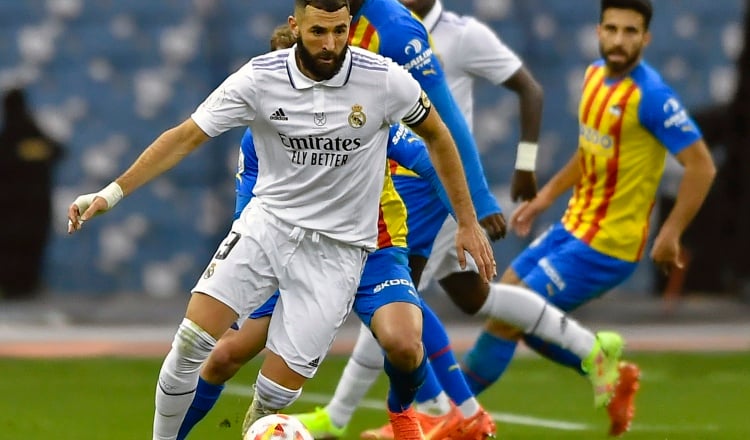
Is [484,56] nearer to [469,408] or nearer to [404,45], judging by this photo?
[404,45]

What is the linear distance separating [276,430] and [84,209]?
1086 mm

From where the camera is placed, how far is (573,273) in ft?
26.9

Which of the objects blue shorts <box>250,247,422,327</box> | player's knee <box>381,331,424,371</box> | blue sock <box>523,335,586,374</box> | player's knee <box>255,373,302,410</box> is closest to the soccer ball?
player's knee <box>255,373,302,410</box>

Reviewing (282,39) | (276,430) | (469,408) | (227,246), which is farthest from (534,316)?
(276,430)

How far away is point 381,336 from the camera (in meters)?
6.28

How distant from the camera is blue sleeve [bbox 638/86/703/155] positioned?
25.6 feet

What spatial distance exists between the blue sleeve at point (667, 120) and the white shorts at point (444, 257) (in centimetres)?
114

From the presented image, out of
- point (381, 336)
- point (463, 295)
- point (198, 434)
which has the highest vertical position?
point (381, 336)

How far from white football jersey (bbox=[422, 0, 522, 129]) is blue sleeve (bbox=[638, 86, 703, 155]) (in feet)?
2.29

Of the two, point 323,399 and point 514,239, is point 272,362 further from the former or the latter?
point 514,239

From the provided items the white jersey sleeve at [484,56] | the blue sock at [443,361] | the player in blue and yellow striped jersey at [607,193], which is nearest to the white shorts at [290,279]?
the blue sock at [443,361]

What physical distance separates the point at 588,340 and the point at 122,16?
7.95 m

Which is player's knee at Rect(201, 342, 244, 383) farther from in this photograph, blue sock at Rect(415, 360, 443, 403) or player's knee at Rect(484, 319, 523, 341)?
player's knee at Rect(484, 319, 523, 341)

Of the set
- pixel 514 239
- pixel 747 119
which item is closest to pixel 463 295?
pixel 514 239
